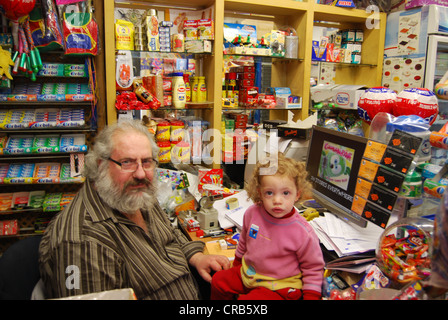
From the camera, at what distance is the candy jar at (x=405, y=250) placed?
3.40 feet

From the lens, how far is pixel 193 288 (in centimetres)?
167

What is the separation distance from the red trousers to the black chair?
70 centimetres

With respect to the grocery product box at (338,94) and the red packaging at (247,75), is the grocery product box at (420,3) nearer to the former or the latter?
the grocery product box at (338,94)

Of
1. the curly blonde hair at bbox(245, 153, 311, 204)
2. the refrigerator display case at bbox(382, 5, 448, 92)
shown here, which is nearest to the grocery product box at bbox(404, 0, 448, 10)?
the refrigerator display case at bbox(382, 5, 448, 92)

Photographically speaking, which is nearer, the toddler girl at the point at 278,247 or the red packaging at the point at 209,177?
the toddler girl at the point at 278,247

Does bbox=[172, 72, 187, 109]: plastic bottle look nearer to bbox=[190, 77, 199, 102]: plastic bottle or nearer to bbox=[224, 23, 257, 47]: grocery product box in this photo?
bbox=[190, 77, 199, 102]: plastic bottle

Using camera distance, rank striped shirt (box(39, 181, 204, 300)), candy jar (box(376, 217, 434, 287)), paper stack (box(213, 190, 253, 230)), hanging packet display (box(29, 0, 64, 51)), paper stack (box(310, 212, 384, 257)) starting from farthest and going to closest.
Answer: hanging packet display (box(29, 0, 64, 51)) < paper stack (box(213, 190, 253, 230)) < paper stack (box(310, 212, 384, 257)) < striped shirt (box(39, 181, 204, 300)) < candy jar (box(376, 217, 434, 287))

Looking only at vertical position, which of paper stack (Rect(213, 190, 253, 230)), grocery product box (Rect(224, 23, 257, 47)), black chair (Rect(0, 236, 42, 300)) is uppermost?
grocery product box (Rect(224, 23, 257, 47))

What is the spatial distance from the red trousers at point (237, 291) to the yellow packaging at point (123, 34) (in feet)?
6.58

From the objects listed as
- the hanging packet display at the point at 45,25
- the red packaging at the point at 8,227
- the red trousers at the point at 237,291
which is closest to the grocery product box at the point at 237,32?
the hanging packet display at the point at 45,25

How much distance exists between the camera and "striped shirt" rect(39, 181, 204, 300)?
1.28 m

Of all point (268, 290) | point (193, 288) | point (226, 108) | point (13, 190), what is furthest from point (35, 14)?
point (268, 290)
